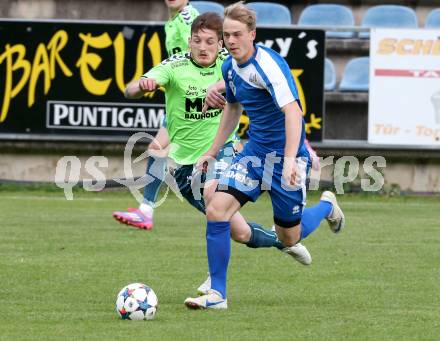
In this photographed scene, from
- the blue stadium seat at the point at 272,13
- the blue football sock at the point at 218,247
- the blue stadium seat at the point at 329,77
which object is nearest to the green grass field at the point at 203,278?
the blue football sock at the point at 218,247

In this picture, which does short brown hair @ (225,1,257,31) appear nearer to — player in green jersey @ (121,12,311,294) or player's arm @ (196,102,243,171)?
player's arm @ (196,102,243,171)

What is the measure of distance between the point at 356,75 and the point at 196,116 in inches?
301

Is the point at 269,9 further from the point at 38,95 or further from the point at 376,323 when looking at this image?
the point at 376,323

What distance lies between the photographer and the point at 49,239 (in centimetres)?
1080

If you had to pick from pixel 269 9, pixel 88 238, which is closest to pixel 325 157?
pixel 269 9

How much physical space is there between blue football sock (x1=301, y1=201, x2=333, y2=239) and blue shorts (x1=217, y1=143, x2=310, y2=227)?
554mm

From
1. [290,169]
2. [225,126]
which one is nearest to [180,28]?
[225,126]

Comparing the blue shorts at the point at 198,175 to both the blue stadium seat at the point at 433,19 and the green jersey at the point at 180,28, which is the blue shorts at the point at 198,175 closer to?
the green jersey at the point at 180,28

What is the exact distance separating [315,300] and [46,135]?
28.7ft

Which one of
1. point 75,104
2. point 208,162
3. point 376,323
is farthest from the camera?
point 75,104

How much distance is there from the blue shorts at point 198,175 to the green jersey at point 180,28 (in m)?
2.58

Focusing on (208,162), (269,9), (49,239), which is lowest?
(49,239)

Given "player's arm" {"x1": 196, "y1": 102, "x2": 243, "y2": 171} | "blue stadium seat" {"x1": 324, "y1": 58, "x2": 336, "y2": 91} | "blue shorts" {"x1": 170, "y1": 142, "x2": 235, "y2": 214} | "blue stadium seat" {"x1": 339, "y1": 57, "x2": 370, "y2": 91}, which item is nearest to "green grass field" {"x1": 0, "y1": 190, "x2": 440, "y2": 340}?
"blue shorts" {"x1": 170, "y1": 142, "x2": 235, "y2": 214}

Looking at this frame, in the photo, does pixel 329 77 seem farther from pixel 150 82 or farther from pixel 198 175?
pixel 150 82
